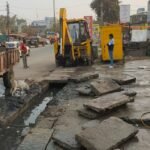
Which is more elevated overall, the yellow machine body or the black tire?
the yellow machine body

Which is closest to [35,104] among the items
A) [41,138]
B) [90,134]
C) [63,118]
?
[63,118]

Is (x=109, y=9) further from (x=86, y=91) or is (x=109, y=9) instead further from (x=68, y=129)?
(x=68, y=129)

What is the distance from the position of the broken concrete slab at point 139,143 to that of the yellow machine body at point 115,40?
44.2ft

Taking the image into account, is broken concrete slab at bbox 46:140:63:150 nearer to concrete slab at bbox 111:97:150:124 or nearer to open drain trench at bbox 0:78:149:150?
open drain trench at bbox 0:78:149:150

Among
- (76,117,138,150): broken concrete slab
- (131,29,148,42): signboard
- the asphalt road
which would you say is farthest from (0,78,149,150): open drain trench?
(131,29,148,42): signboard

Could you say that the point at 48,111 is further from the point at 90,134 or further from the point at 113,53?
the point at 113,53

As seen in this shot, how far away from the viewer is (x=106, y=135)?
6098 mm

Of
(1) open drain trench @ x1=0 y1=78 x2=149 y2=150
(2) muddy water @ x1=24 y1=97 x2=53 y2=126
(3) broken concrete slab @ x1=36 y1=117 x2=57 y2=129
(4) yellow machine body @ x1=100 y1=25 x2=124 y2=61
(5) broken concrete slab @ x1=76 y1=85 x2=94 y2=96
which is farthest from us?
(4) yellow machine body @ x1=100 y1=25 x2=124 y2=61

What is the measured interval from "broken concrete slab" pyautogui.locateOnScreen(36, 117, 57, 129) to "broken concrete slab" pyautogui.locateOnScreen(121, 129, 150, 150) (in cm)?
196

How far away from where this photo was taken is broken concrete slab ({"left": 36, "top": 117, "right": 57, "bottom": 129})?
7.72 metres

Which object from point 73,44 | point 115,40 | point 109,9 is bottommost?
point 73,44

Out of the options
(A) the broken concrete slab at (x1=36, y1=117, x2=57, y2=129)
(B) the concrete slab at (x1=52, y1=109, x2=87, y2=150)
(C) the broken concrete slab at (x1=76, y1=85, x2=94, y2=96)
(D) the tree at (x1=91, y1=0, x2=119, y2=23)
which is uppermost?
(D) the tree at (x1=91, y1=0, x2=119, y2=23)

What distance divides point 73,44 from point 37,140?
12301 mm

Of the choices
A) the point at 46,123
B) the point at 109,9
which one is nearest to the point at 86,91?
the point at 46,123
